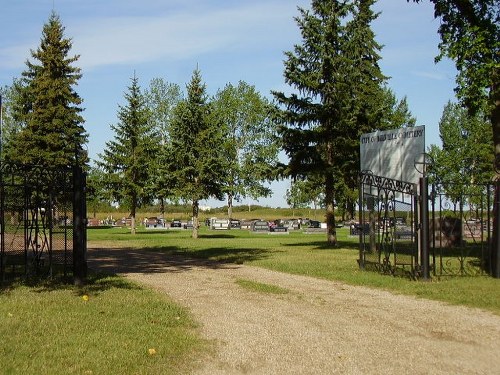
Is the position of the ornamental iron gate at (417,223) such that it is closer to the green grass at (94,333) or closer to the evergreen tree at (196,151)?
the green grass at (94,333)

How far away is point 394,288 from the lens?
11.3 metres

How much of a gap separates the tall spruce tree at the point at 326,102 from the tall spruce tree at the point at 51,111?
20.7 metres

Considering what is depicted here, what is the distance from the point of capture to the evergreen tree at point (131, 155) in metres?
44.9

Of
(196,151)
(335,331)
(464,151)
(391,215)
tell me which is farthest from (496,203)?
(464,151)

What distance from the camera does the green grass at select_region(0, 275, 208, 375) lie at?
556 centimetres

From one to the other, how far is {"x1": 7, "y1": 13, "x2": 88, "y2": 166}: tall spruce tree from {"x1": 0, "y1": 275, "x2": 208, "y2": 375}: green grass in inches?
1319

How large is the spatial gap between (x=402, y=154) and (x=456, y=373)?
12.5 meters

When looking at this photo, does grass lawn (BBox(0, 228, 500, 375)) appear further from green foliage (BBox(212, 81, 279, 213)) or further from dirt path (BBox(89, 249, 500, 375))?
green foliage (BBox(212, 81, 279, 213))

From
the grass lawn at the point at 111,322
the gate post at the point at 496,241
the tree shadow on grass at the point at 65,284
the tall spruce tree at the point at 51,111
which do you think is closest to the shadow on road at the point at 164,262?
the tree shadow on grass at the point at 65,284

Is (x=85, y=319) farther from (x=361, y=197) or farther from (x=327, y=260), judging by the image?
(x=327, y=260)

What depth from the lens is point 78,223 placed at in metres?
11.8

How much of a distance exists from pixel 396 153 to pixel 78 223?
33.4 feet

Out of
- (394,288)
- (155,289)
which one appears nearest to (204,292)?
(155,289)

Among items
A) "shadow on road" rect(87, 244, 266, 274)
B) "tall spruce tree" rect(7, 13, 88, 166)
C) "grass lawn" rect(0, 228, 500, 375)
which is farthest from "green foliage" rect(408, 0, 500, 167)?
"tall spruce tree" rect(7, 13, 88, 166)
